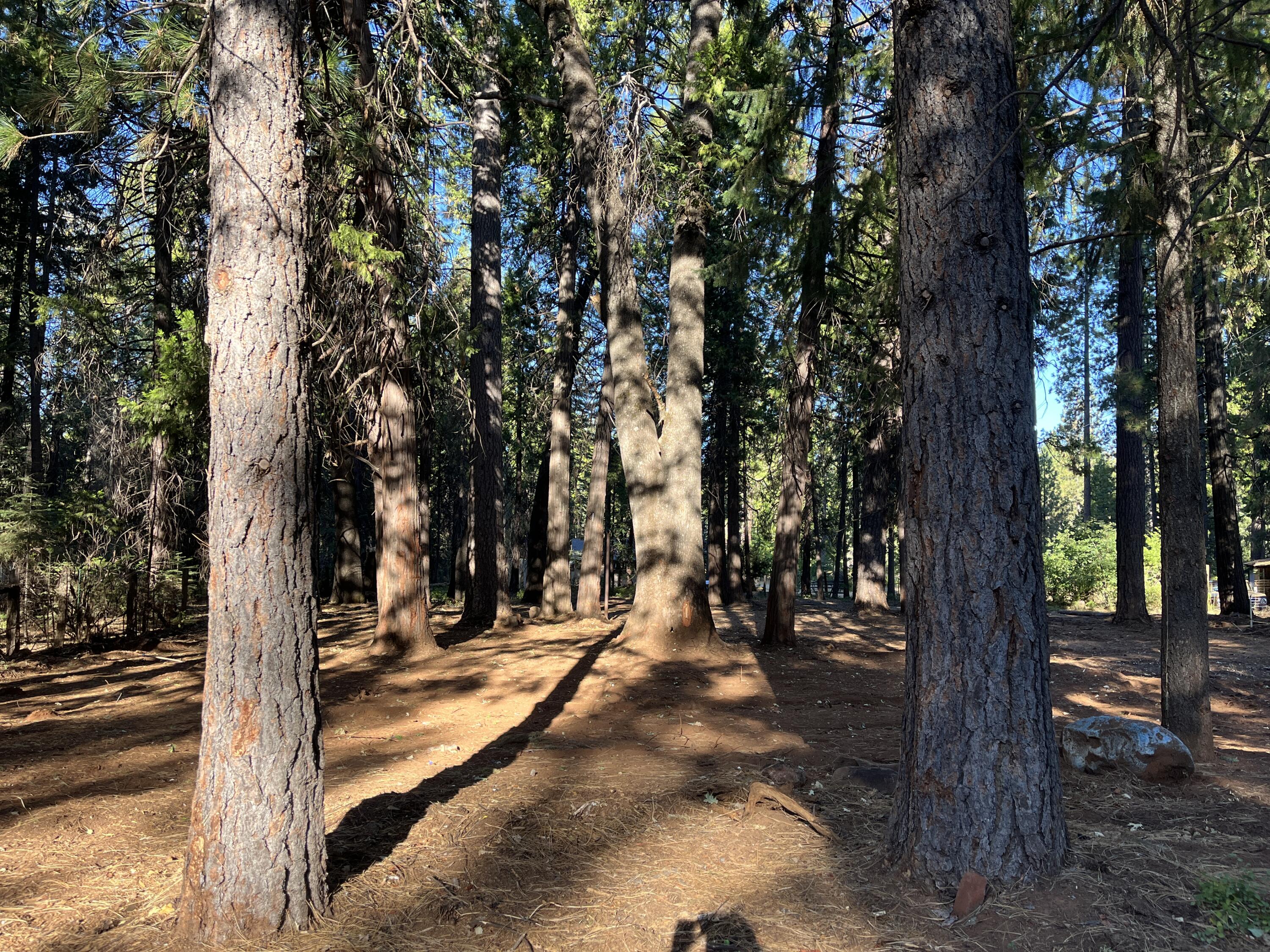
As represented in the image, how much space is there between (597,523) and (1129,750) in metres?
12.0

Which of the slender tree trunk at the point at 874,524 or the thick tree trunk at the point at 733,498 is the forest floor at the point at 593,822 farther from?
the thick tree trunk at the point at 733,498

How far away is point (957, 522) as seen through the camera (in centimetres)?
354

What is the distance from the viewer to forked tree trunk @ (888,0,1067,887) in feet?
11.2

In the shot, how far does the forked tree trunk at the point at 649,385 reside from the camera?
32.0 feet

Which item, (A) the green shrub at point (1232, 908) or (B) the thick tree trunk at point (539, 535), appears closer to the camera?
(A) the green shrub at point (1232, 908)

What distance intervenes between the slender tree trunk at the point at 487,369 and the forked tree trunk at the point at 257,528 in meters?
9.38

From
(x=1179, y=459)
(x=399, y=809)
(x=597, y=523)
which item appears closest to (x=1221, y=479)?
(x=597, y=523)

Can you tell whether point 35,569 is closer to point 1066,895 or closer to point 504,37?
point 504,37

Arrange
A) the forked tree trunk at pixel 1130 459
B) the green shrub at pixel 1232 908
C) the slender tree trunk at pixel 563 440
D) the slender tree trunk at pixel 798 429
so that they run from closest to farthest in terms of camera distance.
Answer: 1. the green shrub at pixel 1232 908
2. the slender tree trunk at pixel 798 429
3. the forked tree trunk at pixel 1130 459
4. the slender tree trunk at pixel 563 440

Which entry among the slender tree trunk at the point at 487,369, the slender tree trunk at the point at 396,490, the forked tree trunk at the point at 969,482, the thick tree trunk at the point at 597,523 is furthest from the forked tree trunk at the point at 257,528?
the thick tree trunk at the point at 597,523

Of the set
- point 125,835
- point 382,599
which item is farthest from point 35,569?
point 125,835

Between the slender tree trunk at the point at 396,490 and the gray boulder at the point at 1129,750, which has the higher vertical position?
the slender tree trunk at the point at 396,490

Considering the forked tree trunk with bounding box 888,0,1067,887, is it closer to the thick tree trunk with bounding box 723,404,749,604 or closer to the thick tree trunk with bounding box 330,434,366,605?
the thick tree trunk with bounding box 723,404,749,604

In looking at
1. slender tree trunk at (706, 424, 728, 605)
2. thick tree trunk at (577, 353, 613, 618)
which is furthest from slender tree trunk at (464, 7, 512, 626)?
slender tree trunk at (706, 424, 728, 605)
